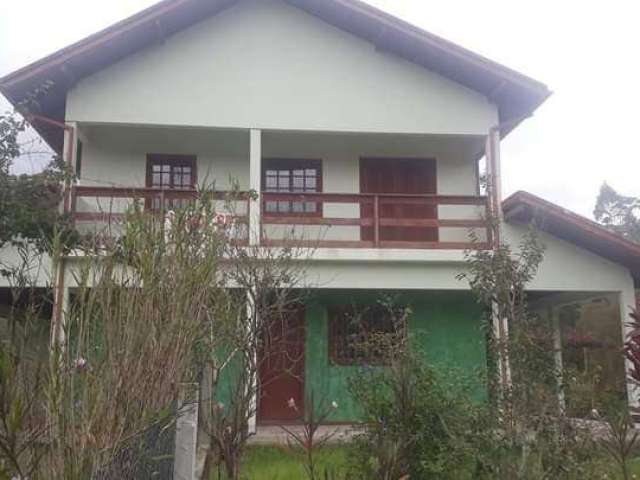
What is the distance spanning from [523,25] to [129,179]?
28.6 ft

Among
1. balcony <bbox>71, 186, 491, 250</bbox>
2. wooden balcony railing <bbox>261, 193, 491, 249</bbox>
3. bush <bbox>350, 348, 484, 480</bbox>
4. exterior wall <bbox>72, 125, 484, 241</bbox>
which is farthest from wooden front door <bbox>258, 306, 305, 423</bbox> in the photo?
bush <bbox>350, 348, 484, 480</bbox>

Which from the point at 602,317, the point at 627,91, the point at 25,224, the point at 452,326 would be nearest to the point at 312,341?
the point at 452,326

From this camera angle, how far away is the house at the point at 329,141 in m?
12.1

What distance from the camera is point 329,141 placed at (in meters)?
14.2

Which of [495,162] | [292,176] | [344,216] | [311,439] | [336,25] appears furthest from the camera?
[292,176]

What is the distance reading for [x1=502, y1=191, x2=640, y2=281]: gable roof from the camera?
38.1 feet

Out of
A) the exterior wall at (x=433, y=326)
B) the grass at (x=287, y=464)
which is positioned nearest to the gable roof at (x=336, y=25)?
the exterior wall at (x=433, y=326)

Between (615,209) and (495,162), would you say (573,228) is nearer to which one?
(495,162)

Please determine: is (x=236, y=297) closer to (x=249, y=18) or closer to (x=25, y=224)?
(x=25, y=224)

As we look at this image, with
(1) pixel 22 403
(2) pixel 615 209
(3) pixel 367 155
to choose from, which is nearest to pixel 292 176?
(3) pixel 367 155

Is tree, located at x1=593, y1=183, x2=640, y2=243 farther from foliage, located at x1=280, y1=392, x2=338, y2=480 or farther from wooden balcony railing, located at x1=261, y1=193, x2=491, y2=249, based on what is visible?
foliage, located at x1=280, y1=392, x2=338, y2=480

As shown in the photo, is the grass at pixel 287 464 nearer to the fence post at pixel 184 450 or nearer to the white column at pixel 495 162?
the fence post at pixel 184 450

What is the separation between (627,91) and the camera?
2408 cm

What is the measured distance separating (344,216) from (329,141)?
157 centimetres
